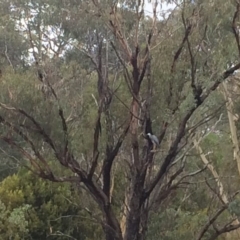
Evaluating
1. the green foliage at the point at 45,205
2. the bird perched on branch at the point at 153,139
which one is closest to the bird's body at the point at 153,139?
the bird perched on branch at the point at 153,139

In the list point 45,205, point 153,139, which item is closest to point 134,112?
point 153,139

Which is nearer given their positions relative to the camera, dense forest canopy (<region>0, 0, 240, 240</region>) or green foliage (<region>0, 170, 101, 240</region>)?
dense forest canopy (<region>0, 0, 240, 240</region>)

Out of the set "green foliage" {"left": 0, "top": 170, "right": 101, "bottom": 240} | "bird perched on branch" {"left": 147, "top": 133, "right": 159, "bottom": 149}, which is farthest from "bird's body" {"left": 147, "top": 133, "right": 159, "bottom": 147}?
"green foliage" {"left": 0, "top": 170, "right": 101, "bottom": 240}

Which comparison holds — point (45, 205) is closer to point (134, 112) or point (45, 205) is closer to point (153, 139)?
point (134, 112)

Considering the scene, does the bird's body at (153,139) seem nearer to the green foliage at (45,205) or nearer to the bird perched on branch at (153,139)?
the bird perched on branch at (153,139)

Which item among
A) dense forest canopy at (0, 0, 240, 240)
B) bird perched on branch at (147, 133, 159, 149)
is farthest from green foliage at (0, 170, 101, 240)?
bird perched on branch at (147, 133, 159, 149)

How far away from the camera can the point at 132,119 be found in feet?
18.7

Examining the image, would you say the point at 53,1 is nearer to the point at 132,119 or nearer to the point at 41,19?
the point at 41,19

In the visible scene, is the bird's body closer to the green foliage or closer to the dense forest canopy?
the dense forest canopy

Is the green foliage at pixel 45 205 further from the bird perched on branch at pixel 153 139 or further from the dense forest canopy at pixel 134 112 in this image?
the bird perched on branch at pixel 153 139

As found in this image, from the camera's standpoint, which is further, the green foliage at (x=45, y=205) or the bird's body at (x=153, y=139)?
the green foliage at (x=45, y=205)

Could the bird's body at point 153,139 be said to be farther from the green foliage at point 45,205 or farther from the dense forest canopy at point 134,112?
the green foliage at point 45,205

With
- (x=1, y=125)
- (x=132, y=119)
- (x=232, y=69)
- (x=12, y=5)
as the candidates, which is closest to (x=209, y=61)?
(x=232, y=69)

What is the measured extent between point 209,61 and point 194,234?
267 centimetres
